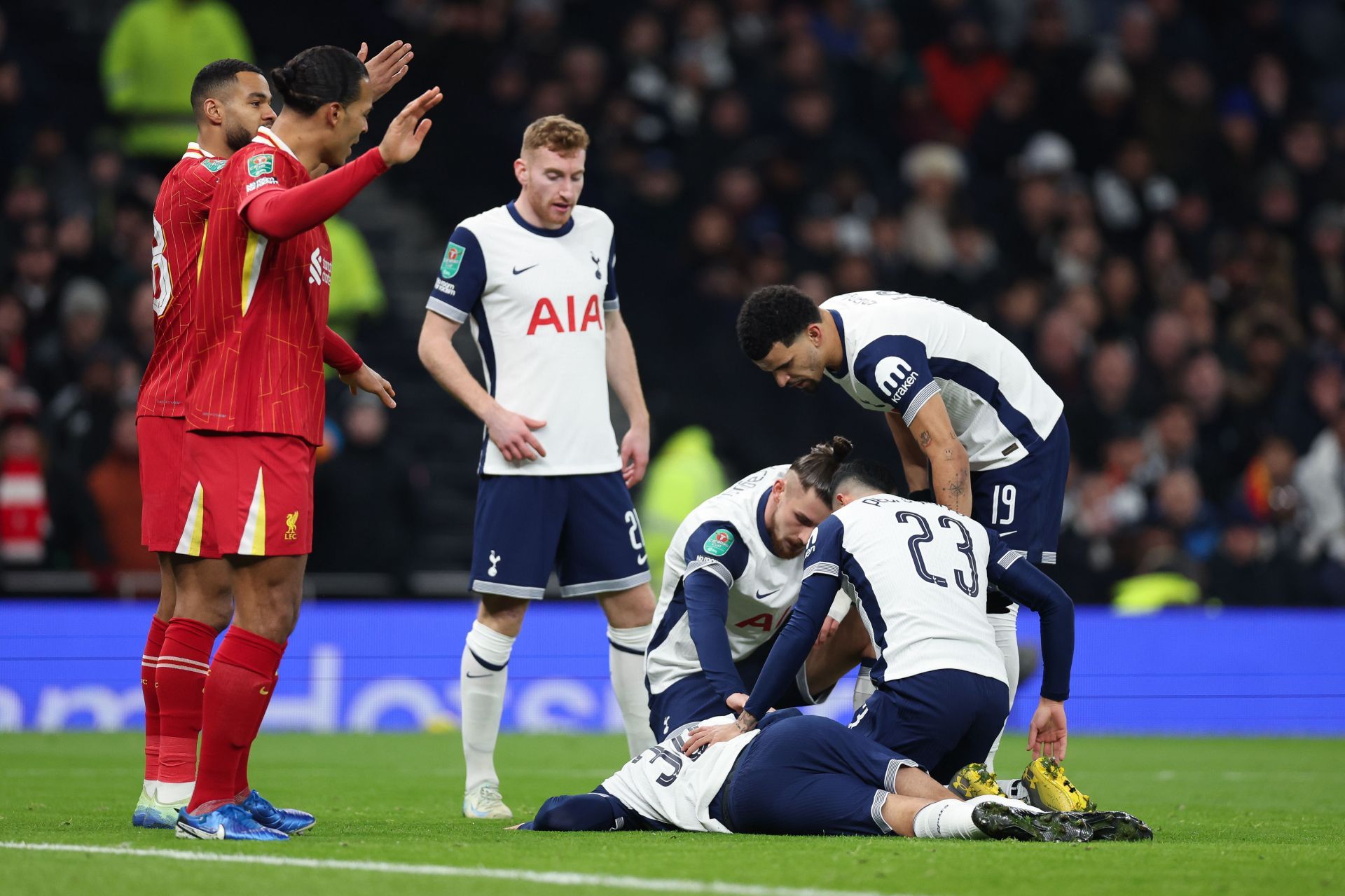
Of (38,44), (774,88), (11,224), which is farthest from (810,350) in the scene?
(38,44)

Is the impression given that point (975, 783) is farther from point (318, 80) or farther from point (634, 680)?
point (318, 80)

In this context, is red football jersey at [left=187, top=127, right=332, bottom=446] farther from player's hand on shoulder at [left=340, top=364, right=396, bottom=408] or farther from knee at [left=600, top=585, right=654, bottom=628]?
knee at [left=600, top=585, right=654, bottom=628]

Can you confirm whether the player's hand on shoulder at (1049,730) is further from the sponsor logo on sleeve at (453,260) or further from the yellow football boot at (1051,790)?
the sponsor logo on sleeve at (453,260)

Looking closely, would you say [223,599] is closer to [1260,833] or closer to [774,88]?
[1260,833]

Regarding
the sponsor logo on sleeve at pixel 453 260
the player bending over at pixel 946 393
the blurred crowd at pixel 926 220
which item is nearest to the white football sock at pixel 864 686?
the player bending over at pixel 946 393

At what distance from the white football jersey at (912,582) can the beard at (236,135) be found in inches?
93.8

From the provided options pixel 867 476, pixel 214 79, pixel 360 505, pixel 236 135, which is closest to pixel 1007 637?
pixel 867 476

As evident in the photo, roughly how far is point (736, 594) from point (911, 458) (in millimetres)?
831

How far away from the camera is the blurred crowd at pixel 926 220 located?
41.2ft

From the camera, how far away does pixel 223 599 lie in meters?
5.68

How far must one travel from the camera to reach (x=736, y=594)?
656 centimetres

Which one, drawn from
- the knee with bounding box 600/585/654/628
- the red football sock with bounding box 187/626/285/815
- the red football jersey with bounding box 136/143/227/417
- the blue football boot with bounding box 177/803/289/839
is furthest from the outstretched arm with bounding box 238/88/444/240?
the knee with bounding box 600/585/654/628

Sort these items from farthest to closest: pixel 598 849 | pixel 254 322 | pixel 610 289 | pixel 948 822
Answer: pixel 610 289
pixel 254 322
pixel 948 822
pixel 598 849

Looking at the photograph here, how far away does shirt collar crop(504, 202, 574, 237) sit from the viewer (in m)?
7.03
